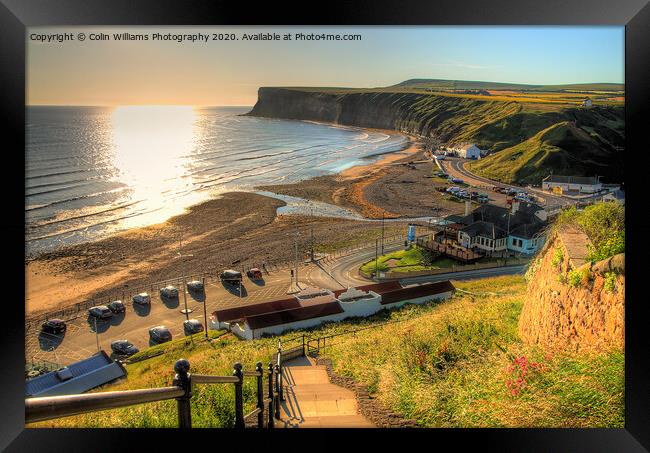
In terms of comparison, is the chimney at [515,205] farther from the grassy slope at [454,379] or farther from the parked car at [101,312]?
the parked car at [101,312]

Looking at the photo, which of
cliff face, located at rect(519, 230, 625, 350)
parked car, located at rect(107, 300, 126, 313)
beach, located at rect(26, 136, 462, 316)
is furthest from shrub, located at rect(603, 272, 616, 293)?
parked car, located at rect(107, 300, 126, 313)

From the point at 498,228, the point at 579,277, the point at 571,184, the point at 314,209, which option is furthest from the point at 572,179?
the point at 314,209

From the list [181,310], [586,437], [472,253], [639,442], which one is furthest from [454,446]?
[181,310]

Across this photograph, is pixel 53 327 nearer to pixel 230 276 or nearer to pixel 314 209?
pixel 230 276

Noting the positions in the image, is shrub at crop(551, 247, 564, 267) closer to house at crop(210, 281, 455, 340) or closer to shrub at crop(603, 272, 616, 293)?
shrub at crop(603, 272, 616, 293)

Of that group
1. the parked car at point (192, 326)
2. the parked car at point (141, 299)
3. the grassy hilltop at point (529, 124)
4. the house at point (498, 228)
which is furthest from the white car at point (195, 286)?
the house at point (498, 228)

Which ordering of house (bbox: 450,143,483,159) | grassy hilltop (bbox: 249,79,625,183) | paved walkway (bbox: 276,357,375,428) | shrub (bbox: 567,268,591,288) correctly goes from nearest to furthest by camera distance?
1. paved walkway (bbox: 276,357,375,428)
2. shrub (bbox: 567,268,591,288)
3. grassy hilltop (bbox: 249,79,625,183)
4. house (bbox: 450,143,483,159)
